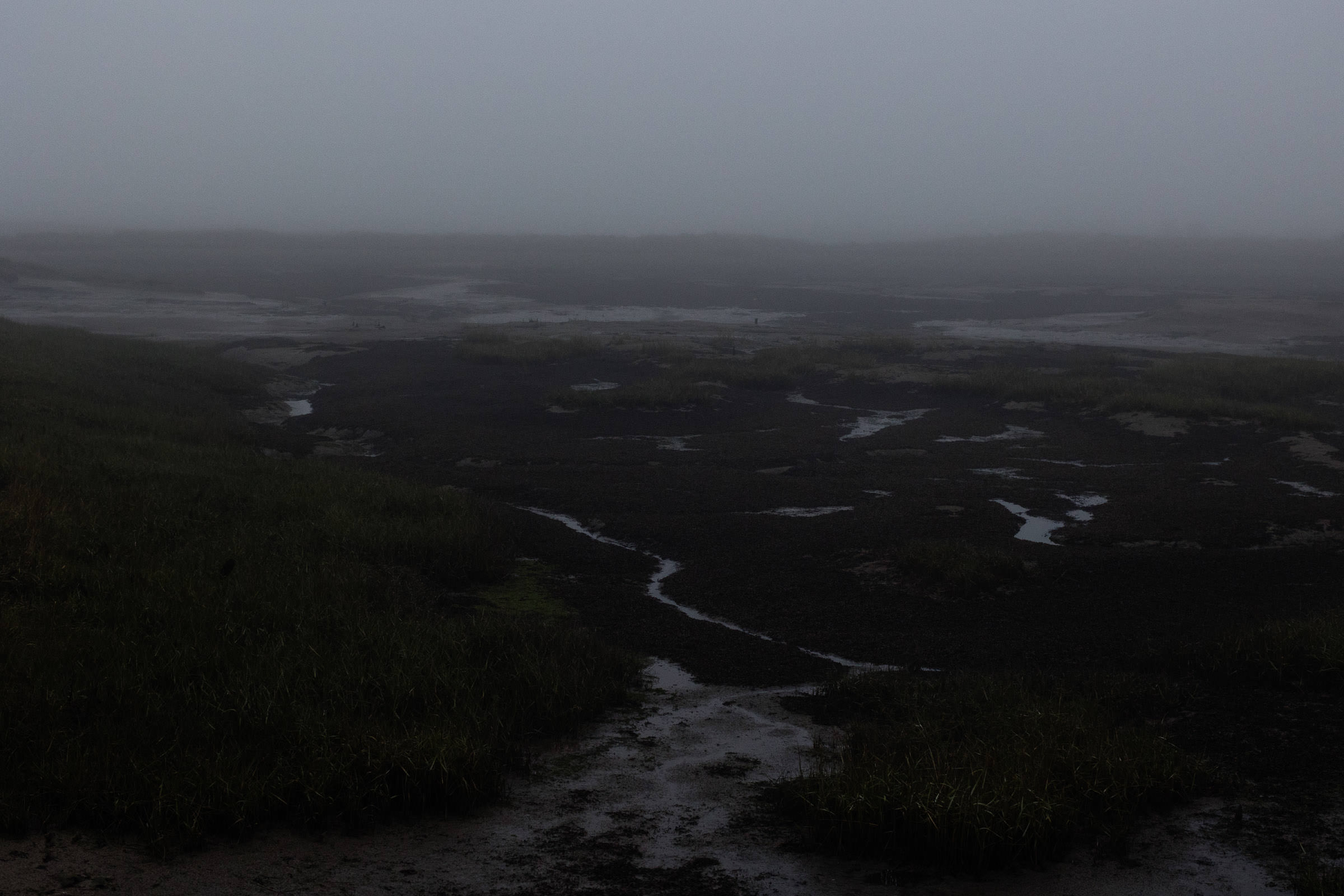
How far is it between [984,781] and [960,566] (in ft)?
26.5

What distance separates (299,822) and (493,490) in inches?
589

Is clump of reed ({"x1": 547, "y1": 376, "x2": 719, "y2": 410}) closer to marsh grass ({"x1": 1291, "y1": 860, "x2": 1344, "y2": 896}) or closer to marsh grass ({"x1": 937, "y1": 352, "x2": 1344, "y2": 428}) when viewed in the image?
marsh grass ({"x1": 937, "y1": 352, "x2": 1344, "y2": 428})

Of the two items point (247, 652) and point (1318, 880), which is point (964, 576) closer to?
point (1318, 880)

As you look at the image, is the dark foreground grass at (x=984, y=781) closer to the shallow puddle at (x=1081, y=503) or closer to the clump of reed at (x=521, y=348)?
the shallow puddle at (x=1081, y=503)

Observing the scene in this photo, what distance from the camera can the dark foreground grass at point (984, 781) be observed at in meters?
7.10

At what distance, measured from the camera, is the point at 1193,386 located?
3603 cm

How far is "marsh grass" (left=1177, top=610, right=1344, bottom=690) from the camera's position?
10.3m

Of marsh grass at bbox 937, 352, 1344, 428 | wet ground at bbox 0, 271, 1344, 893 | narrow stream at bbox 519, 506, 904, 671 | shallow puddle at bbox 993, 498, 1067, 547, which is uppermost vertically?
marsh grass at bbox 937, 352, 1344, 428

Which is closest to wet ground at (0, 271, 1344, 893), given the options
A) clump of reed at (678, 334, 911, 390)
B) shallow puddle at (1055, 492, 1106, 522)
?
shallow puddle at (1055, 492, 1106, 522)

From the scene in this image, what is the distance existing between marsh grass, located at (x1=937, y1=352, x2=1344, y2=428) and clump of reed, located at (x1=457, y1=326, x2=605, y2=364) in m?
15.3

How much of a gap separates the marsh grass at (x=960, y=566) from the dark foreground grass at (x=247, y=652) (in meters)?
5.43

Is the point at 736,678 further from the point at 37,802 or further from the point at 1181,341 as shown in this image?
the point at 1181,341

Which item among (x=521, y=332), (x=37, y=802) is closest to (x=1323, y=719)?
(x=37, y=802)

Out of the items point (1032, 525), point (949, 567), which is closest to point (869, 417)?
point (1032, 525)
